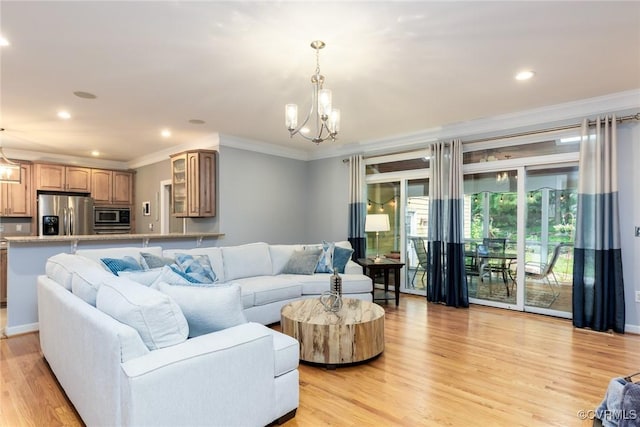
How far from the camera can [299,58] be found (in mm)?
2986

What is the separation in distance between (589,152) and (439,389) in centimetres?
332

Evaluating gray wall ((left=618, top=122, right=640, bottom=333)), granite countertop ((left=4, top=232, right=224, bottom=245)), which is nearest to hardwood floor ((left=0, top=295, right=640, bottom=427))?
gray wall ((left=618, top=122, right=640, bottom=333))

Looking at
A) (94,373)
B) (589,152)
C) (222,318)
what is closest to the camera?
(94,373)

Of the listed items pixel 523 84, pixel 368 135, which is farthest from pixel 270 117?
pixel 523 84

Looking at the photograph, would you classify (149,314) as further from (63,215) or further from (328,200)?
(63,215)

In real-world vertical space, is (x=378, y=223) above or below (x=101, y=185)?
below

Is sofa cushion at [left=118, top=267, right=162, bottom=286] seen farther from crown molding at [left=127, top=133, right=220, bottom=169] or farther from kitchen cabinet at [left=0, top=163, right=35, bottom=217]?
kitchen cabinet at [left=0, top=163, right=35, bottom=217]

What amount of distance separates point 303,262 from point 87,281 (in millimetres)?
2819

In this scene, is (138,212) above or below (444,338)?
above

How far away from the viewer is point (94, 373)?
181 cm

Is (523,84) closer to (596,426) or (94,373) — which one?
(596,426)

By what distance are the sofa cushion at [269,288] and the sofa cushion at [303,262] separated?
257 mm

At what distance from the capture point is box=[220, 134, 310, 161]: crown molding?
5801 millimetres

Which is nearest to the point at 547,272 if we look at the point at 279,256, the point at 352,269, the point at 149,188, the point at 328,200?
the point at 352,269
